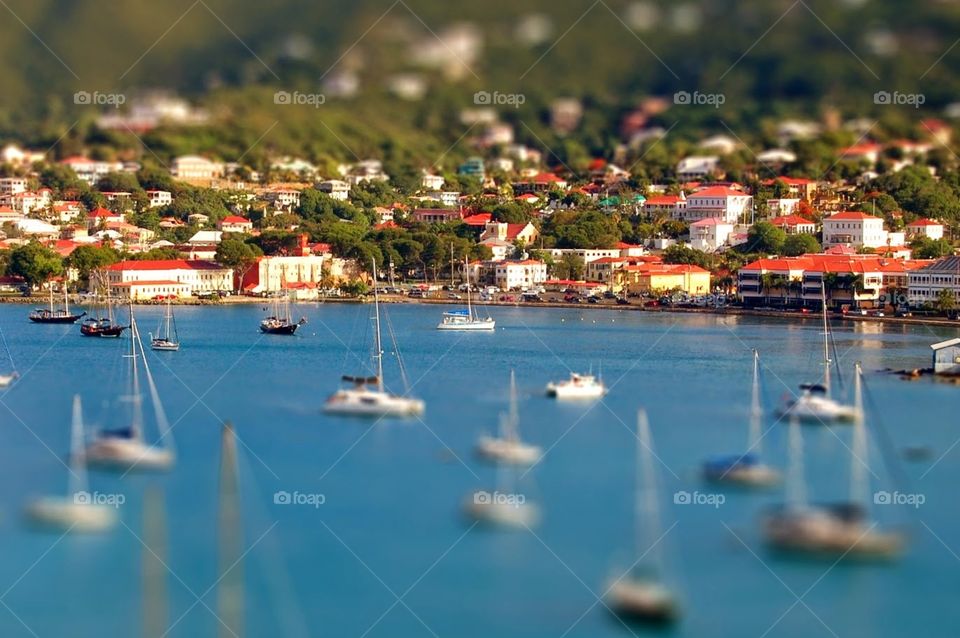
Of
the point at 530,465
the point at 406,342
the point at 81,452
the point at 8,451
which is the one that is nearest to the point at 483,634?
the point at 530,465

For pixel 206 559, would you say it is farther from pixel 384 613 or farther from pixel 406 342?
pixel 406 342

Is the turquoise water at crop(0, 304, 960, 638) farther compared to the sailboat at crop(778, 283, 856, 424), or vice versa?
the sailboat at crop(778, 283, 856, 424)

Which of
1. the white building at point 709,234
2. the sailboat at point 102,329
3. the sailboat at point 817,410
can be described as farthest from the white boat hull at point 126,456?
the white building at point 709,234

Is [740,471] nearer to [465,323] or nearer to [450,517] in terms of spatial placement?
[450,517]

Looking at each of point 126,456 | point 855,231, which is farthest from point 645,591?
point 855,231

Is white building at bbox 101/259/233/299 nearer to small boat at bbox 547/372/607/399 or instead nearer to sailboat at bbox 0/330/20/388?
sailboat at bbox 0/330/20/388

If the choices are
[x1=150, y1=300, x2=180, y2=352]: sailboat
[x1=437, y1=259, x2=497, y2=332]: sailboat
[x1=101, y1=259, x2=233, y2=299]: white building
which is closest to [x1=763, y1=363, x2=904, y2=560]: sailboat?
[x1=150, y1=300, x2=180, y2=352]: sailboat
